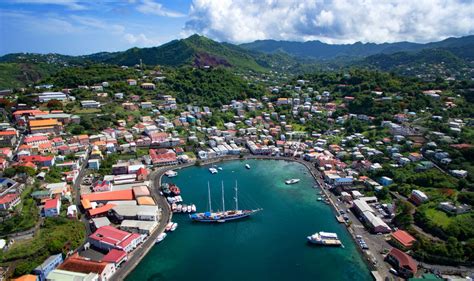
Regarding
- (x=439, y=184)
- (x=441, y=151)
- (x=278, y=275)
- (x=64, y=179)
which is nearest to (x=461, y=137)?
(x=441, y=151)

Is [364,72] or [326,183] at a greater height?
[364,72]

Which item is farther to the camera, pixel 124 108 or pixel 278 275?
pixel 124 108

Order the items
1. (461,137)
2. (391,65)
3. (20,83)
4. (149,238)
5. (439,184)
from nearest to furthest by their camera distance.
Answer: (149,238) → (439,184) → (461,137) → (20,83) → (391,65)

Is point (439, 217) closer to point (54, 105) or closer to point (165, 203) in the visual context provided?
point (165, 203)

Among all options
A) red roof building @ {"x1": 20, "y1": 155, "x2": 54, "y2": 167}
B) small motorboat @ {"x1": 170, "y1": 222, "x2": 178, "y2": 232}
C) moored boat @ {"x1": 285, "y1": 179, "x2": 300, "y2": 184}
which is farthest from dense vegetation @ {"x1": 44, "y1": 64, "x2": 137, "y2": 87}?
small motorboat @ {"x1": 170, "y1": 222, "x2": 178, "y2": 232}

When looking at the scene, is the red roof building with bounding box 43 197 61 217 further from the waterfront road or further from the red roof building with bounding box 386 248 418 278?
the red roof building with bounding box 386 248 418 278

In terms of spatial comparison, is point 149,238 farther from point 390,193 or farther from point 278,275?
point 390,193
